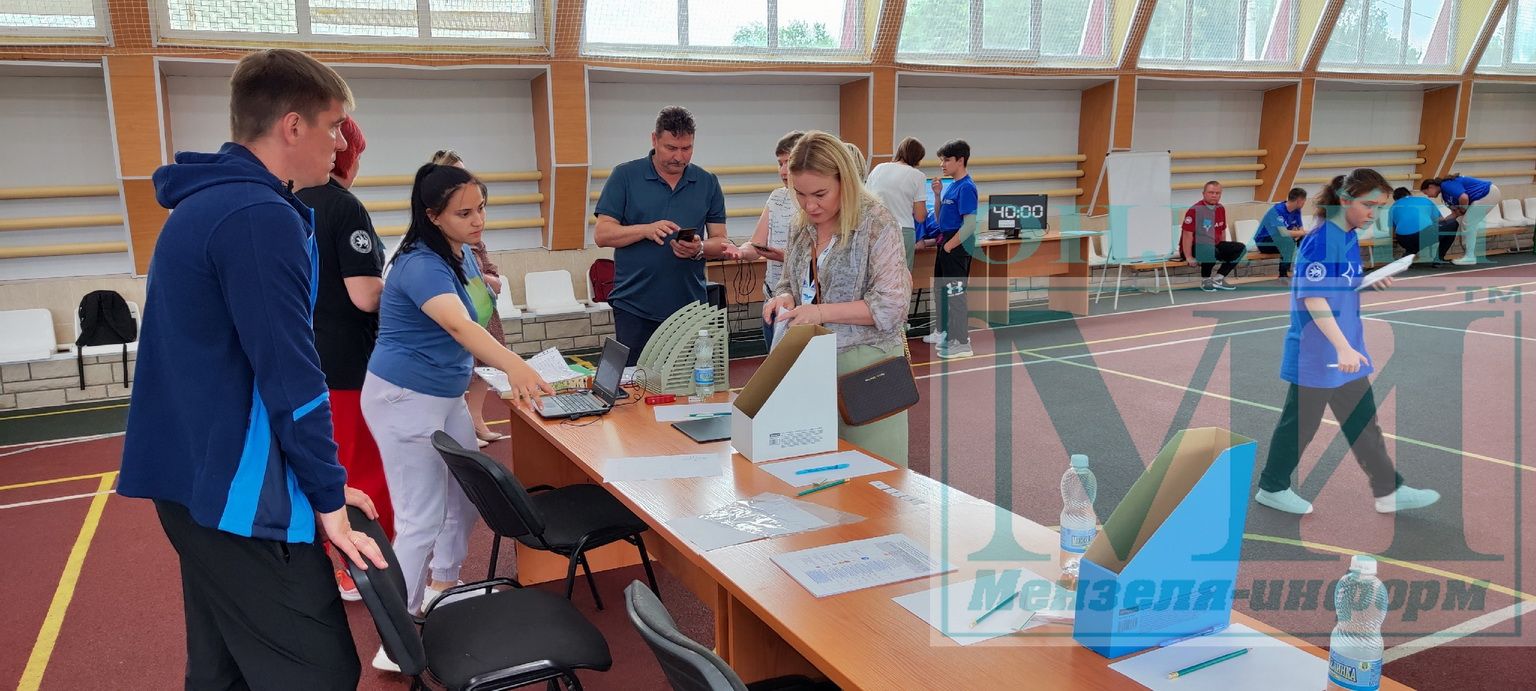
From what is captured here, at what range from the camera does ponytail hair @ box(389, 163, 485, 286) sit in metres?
2.79

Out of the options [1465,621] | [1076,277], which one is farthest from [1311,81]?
[1465,621]

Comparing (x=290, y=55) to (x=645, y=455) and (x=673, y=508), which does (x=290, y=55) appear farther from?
(x=645, y=455)

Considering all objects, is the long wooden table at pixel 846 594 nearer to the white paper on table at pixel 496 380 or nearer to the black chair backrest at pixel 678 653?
the black chair backrest at pixel 678 653

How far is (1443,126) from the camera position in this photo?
44.8ft

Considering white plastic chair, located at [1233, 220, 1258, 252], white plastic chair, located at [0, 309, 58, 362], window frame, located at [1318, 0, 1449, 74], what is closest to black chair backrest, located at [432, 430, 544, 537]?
white plastic chair, located at [0, 309, 58, 362]

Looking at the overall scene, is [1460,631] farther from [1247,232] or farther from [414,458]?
[1247,232]

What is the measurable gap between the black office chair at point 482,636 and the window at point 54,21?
6.55 m

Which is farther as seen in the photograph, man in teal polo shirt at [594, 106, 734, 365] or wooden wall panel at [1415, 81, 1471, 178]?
wooden wall panel at [1415, 81, 1471, 178]

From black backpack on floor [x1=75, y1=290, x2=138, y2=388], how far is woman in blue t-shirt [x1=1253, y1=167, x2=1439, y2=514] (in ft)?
24.2

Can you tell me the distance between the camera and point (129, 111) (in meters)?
6.96

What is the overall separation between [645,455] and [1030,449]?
9.92 feet

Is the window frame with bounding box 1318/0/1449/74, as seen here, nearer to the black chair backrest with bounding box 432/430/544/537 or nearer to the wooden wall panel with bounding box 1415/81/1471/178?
the wooden wall panel with bounding box 1415/81/1471/178

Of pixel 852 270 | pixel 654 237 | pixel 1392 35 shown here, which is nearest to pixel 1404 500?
pixel 852 270

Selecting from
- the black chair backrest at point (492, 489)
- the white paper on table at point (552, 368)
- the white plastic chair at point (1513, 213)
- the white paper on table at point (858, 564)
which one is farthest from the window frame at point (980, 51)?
the white paper on table at point (858, 564)
